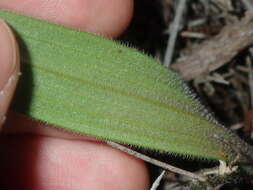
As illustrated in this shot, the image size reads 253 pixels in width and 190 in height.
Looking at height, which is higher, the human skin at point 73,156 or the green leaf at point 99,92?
the green leaf at point 99,92

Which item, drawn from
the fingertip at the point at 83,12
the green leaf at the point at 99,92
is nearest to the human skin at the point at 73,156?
the fingertip at the point at 83,12

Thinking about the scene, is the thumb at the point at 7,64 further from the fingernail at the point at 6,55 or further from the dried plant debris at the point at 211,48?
the dried plant debris at the point at 211,48

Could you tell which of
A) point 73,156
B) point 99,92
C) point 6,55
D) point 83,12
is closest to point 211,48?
point 83,12

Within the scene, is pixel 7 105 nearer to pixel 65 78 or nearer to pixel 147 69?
pixel 65 78

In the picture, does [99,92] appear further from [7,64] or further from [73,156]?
[73,156]

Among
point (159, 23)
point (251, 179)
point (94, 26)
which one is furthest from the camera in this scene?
point (159, 23)

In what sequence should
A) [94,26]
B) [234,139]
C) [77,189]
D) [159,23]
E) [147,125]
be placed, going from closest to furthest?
1. [147,125]
2. [234,139]
3. [94,26]
4. [77,189]
5. [159,23]

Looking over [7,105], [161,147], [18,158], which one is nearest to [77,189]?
[18,158]
